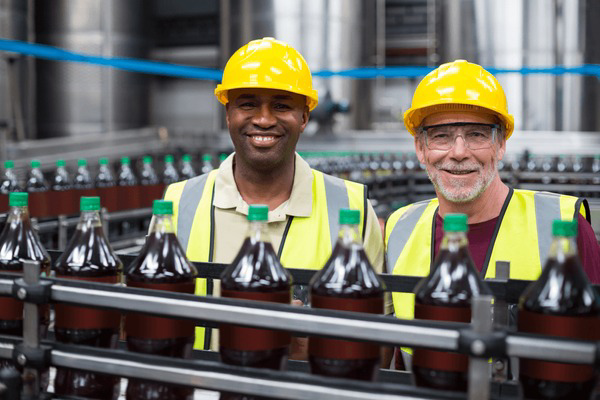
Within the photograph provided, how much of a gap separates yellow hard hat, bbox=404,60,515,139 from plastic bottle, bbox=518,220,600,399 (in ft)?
3.37

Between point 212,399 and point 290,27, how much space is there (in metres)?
10.7

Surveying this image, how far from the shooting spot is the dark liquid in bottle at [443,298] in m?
1.20

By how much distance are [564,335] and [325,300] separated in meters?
0.39

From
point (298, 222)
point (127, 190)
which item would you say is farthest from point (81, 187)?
point (298, 222)

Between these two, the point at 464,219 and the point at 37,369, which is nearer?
the point at 464,219

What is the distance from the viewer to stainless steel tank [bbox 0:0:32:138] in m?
9.68

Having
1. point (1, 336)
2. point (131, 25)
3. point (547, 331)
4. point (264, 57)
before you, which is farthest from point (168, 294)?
point (131, 25)

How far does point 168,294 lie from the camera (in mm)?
1204

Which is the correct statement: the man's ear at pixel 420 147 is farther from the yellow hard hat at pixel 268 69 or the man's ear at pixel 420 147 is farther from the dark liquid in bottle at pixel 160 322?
the dark liquid in bottle at pixel 160 322

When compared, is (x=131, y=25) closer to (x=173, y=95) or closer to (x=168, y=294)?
(x=173, y=95)

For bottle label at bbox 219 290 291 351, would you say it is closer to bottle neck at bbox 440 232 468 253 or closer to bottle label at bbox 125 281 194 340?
bottle label at bbox 125 281 194 340

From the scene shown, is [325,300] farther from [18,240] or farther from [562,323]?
[18,240]

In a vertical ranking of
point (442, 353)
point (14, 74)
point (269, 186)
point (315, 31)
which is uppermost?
point (315, 31)

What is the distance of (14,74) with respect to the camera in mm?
9859
